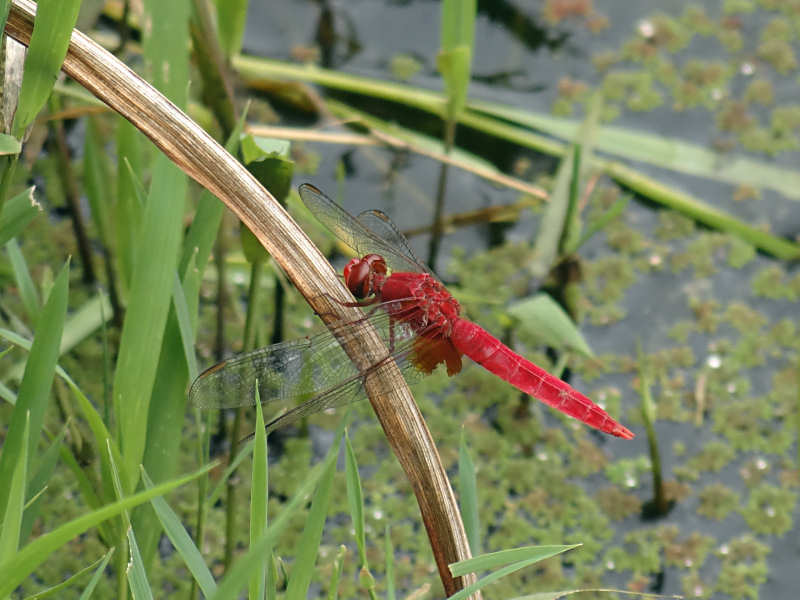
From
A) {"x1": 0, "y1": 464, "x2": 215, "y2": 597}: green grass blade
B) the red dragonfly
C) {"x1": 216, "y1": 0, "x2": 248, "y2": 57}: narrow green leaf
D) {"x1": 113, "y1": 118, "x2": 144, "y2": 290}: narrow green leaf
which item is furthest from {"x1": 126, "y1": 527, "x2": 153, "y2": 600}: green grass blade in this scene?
{"x1": 216, "y1": 0, "x2": 248, "y2": 57}: narrow green leaf

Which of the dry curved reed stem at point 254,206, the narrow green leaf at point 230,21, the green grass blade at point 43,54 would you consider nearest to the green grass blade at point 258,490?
the dry curved reed stem at point 254,206

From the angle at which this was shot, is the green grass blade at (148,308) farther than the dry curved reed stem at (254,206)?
Yes

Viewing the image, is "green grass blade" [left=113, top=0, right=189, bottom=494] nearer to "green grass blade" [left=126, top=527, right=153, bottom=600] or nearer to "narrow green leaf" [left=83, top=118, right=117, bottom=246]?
"green grass blade" [left=126, top=527, right=153, bottom=600]

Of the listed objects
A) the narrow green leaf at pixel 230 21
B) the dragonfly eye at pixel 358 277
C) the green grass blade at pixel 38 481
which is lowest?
the green grass blade at pixel 38 481

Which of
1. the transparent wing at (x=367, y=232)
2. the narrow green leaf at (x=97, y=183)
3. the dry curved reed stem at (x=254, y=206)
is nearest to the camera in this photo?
the dry curved reed stem at (x=254, y=206)

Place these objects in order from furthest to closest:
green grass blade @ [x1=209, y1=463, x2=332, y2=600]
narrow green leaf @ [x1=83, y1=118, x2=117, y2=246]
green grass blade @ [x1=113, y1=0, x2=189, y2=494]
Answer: narrow green leaf @ [x1=83, y1=118, x2=117, y2=246], green grass blade @ [x1=113, y1=0, x2=189, y2=494], green grass blade @ [x1=209, y1=463, x2=332, y2=600]

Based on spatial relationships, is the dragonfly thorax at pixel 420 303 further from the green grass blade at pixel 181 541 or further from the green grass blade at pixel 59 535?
the green grass blade at pixel 59 535

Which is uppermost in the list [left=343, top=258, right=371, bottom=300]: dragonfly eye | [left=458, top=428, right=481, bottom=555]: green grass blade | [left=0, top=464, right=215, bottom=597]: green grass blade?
[left=343, top=258, right=371, bottom=300]: dragonfly eye

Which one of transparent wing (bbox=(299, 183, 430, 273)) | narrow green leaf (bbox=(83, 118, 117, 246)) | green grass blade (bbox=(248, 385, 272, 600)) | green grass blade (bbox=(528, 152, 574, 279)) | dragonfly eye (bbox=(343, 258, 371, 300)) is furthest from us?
green grass blade (bbox=(528, 152, 574, 279))
